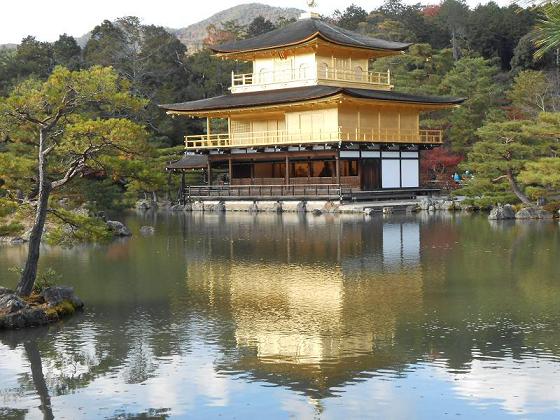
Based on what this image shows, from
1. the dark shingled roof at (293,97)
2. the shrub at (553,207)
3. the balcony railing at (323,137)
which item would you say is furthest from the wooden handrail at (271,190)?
the shrub at (553,207)

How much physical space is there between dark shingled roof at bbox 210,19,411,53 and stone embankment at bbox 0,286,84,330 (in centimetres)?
2915

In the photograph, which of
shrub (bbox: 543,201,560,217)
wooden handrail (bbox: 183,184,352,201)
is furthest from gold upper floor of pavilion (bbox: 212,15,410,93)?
shrub (bbox: 543,201,560,217)

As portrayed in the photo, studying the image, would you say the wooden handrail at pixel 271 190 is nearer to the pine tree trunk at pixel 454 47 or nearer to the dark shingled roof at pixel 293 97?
the dark shingled roof at pixel 293 97

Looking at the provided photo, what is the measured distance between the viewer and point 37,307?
13453mm

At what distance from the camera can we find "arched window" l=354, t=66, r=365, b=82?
44791 millimetres

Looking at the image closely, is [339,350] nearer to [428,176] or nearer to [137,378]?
[137,378]

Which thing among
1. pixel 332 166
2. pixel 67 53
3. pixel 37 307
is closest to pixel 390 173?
pixel 332 166

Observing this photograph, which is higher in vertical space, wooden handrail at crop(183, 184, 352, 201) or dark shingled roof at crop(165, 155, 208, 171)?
dark shingled roof at crop(165, 155, 208, 171)

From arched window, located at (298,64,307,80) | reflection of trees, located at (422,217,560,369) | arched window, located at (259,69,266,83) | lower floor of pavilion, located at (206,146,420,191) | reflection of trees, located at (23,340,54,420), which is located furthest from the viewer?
arched window, located at (259,69,266,83)

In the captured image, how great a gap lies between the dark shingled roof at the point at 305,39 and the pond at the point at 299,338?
22.4 metres

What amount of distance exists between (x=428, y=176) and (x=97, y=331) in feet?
122

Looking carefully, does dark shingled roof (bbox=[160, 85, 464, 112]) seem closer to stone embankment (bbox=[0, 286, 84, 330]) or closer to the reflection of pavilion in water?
the reflection of pavilion in water

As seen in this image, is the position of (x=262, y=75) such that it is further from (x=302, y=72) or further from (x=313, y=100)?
(x=313, y=100)

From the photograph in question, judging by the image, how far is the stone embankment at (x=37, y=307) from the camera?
12980 millimetres
